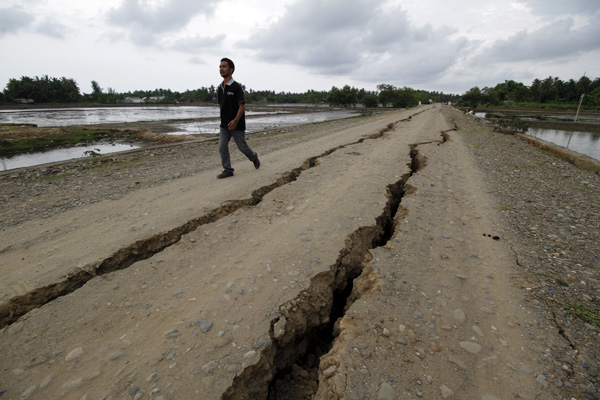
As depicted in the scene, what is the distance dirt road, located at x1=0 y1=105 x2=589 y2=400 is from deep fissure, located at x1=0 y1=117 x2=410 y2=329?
0.04 feet

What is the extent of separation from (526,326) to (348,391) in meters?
1.37

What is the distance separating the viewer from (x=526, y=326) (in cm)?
195

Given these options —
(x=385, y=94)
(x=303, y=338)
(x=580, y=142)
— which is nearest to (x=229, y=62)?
(x=303, y=338)

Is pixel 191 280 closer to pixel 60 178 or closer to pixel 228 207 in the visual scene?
pixel 228 207

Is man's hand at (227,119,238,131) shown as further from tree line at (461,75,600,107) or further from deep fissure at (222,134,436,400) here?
tree line at (461,75,600,107)

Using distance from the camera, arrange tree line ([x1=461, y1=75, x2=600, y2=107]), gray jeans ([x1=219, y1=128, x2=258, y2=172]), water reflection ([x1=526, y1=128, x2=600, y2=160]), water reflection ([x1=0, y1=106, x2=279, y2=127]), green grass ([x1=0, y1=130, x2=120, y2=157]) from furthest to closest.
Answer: tree line ([x1=461, y1=75, x2=600, y2=107]), water reflection ([x1=0, y1=106, x2=279, y2=127]), water reflection ([x1=526, y1=128, x2=600, y2=160]), green grass ([x1=0, y1=130, x2=120, y2=157]), gray jeans ([x1=219, y1=128, x2=258, y2=172])

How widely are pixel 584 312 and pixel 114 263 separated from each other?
4.01 m

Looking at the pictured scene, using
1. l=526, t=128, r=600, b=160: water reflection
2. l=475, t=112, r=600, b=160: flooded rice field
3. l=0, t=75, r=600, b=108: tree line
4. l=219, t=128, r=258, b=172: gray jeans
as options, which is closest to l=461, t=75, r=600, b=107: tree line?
l=0, t=75, r=600, b=108: tree line

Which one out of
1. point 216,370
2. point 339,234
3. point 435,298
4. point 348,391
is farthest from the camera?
point 339,234

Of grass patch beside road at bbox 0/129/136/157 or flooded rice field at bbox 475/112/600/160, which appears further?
flooded rice field at bbox 475/112/600/160

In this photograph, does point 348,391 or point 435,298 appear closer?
point 348,391

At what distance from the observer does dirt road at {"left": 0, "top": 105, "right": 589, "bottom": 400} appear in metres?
1.62

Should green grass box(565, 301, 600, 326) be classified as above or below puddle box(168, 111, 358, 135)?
below

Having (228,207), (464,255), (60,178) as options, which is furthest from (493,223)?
(60,178)
